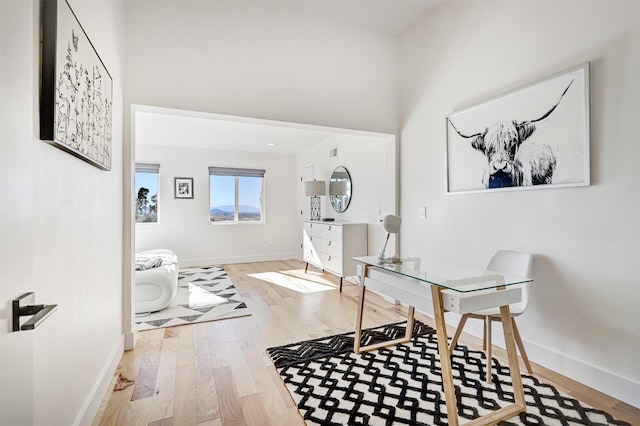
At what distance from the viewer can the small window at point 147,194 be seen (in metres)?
5.88

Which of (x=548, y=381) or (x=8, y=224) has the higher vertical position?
(x=8, y=224)

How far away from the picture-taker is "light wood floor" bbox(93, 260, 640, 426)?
1.69 metres

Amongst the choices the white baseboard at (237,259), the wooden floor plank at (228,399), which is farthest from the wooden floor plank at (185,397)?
the white baseboard at (237,259)

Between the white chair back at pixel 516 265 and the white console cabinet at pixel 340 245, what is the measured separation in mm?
2131

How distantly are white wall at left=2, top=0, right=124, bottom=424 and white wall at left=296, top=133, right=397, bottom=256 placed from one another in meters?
2.54

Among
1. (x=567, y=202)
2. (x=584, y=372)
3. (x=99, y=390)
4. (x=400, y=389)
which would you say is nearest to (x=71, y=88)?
(x=99, y=390)

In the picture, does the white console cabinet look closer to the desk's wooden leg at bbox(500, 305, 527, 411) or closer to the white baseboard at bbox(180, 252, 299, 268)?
the white baseboard at bbox(180, 252, 299, 268)

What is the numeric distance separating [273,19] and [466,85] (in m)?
1.86

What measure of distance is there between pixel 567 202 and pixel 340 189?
11.1 feet

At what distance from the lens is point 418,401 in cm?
177

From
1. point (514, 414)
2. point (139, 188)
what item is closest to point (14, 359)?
point (514, 414)

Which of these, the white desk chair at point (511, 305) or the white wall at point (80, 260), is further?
the white desk chair at point (511, 305)

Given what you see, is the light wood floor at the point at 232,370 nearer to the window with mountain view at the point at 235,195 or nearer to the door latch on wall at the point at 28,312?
the door latch on wall at the point at 28,312

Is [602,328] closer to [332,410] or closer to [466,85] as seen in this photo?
[332,410]
